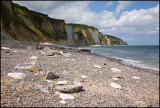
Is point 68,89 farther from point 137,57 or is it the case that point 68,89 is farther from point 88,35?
Result: point 88,35

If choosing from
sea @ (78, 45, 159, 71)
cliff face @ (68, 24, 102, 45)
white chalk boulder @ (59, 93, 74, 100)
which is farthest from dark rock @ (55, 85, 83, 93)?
cliff face @ (68, 24, 102, 45)

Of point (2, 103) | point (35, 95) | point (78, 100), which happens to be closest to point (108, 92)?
point (78, 100)

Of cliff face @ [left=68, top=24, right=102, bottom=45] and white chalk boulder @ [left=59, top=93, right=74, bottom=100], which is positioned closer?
white chalk boulder @ [left=59, top=93, right=74, bottom=100]

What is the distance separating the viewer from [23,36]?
96.8 ft

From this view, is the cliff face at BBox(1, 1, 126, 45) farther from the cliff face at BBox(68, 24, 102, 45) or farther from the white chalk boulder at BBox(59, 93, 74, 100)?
the white chalk boulder at BBox(59, 93, 74, 100)

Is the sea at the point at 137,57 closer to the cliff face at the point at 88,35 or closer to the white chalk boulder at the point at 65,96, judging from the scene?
the white chalk boulder at the point at 65,96

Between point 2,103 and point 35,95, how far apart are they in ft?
2.13

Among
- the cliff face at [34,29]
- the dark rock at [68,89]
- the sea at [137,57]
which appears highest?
the cliff face at [34,29]

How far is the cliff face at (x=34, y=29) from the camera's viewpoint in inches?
1049

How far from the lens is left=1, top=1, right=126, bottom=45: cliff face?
2665cm

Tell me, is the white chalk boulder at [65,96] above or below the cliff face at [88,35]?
below

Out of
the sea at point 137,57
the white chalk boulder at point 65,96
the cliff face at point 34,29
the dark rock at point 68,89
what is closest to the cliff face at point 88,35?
the cliff face at point 34,29

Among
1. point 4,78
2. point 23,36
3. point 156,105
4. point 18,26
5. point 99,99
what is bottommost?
point 156,105

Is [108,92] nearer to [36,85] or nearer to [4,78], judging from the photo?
[36,85]
